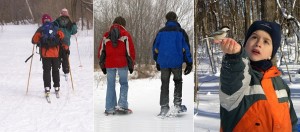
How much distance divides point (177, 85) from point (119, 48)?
32cm

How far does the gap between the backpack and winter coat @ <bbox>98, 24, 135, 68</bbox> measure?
2.52 feet

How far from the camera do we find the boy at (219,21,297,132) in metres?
1.09

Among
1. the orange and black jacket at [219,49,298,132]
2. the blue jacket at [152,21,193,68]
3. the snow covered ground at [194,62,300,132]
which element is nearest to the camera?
the orange and black jacket at [219,49,298,132]

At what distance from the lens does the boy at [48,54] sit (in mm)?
2396

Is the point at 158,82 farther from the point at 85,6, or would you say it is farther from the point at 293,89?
the point at 293,89

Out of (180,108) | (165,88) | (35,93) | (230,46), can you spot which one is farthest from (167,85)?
(35,93)

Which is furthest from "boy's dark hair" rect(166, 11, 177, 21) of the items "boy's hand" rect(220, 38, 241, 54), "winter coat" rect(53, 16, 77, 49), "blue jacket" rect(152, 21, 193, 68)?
"winter coat" rect(53, 16, 77, 49)

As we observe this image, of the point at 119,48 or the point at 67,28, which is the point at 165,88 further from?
the point at 67,28

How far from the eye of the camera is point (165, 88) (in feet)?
5.90

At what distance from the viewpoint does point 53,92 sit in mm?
2586

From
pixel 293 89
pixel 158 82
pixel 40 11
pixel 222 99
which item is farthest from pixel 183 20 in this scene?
pixel 293 89

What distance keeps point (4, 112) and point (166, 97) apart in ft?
3.75

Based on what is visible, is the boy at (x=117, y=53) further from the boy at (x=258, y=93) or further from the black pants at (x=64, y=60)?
the black pants at (x=64, y=60)

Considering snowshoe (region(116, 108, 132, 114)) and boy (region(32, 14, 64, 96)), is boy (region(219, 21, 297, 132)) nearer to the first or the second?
snowshoe (region(116, 108, 132, 114))
